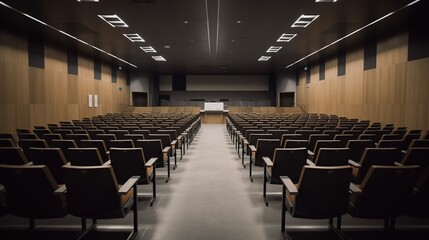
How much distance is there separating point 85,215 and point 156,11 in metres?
6.84

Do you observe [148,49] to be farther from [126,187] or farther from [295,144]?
[126,187]

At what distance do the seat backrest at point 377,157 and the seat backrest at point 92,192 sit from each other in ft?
10.0

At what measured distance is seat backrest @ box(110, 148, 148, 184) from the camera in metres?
3.95

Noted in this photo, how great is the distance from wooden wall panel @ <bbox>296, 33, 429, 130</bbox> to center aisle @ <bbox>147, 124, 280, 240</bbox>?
6.77m

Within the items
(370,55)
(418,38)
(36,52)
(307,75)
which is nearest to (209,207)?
(418,38)

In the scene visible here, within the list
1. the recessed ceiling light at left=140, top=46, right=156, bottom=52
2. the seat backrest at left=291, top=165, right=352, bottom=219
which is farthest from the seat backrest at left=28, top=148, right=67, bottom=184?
the recessed ceiling light at left=140, top=46, right=156, bottom=52

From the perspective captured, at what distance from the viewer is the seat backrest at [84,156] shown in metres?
3.88

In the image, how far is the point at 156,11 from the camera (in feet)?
27.2

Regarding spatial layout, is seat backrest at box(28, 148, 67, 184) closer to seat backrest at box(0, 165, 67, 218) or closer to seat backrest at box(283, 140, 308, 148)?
seat backrest at box(0, 165, 67, 218)

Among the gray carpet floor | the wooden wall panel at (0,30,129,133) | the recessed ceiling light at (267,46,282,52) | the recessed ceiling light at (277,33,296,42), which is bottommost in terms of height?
the gray carpet floor

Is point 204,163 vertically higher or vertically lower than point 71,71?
lower

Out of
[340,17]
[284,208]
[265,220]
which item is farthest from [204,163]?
[340,17]

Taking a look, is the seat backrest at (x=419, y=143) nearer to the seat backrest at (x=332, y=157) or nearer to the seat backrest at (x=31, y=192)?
the seat backrest at (x=332, y=157)

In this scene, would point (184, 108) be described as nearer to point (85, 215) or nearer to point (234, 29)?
point (234, 29)
